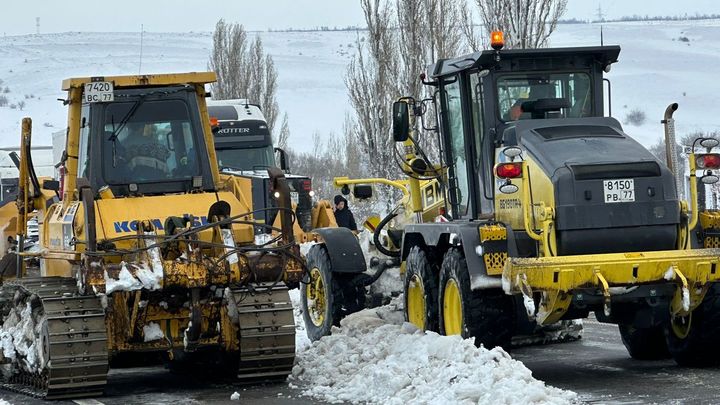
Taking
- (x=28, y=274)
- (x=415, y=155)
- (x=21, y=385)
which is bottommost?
(x=21, y=385)

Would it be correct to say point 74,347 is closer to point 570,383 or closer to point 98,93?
point 98,93

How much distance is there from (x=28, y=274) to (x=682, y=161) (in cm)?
682

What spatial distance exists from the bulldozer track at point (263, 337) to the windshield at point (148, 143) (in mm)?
1651

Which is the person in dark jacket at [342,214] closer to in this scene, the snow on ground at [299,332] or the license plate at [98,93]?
the snow on ground at [299,332]

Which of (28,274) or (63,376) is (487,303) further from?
(28,274)

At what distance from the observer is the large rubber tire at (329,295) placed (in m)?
15.6

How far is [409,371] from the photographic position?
11.4 meters

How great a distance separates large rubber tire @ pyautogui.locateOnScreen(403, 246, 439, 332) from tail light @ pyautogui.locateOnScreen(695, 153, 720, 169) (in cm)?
Result: 281

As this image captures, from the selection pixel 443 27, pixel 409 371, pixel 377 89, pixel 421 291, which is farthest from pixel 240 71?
pixel 409 371

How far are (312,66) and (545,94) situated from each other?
431 feet

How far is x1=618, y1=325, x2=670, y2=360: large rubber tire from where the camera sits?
13344 mm

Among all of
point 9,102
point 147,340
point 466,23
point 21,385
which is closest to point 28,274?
point 21,385

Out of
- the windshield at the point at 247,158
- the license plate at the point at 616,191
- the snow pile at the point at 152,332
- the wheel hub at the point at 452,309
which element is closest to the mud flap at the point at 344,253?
the wheel hub at the point at 452,309

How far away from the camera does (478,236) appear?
11992 millimetres
